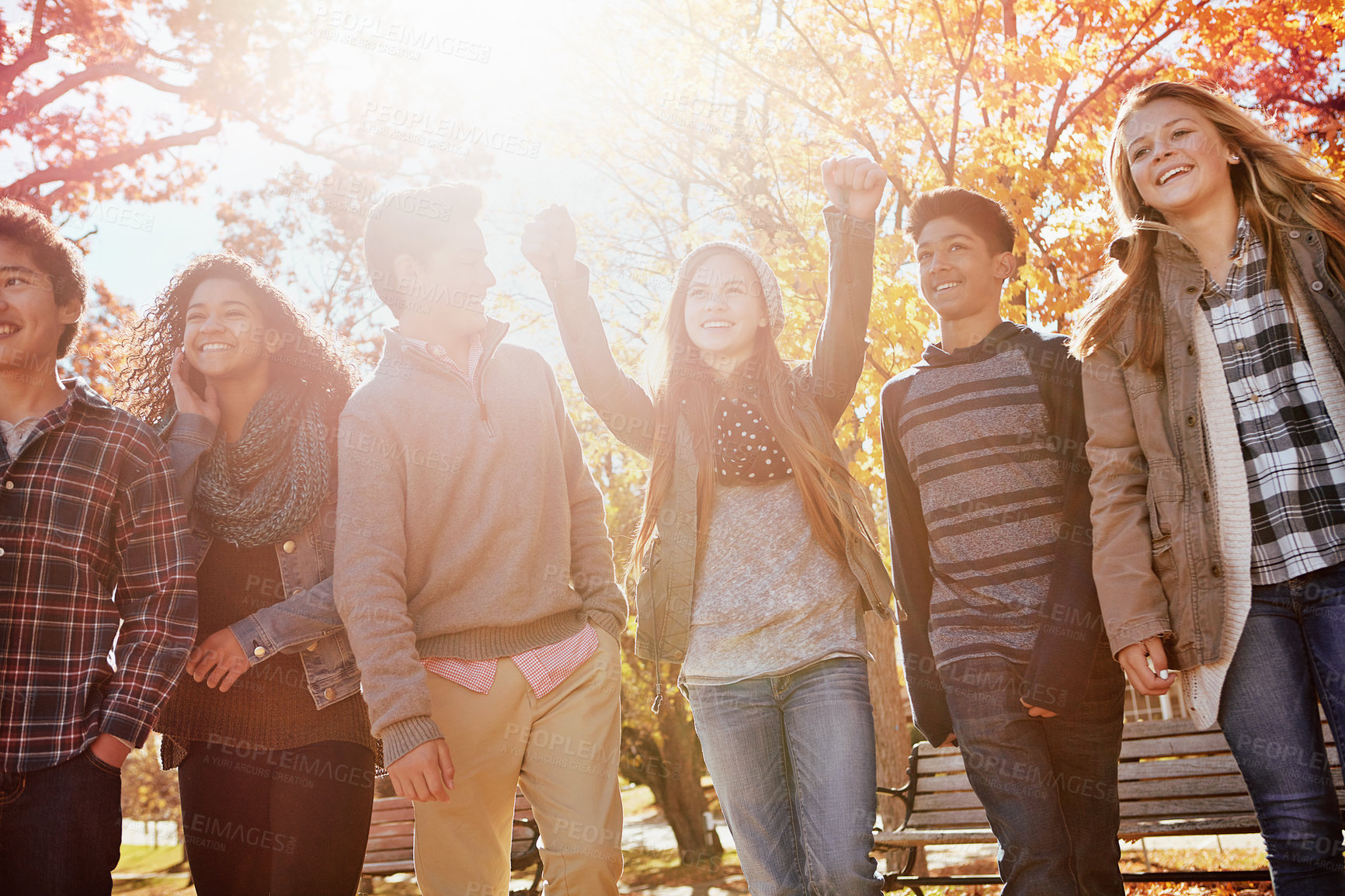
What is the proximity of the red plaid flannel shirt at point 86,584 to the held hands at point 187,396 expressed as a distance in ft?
0.59

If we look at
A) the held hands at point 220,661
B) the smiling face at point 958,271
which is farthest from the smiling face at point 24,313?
the smiling face at point 958,271

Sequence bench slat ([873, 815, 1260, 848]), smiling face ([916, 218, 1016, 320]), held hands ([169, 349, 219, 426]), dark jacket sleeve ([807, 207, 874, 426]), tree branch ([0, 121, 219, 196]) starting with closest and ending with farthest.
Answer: dark jacket sleeve ([807, 207, 874, 426]), held hands ([169, 349, 219, 426]), smiling face ([916, 218, 1016, 320]), bench slat ([873, 815, 1260, 848]), tree branch ([0, 121, 219, 196])

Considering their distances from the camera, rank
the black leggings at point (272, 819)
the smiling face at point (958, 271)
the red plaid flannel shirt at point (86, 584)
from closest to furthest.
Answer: the red plaid flannel shirt at point (86, 584), the black leggings at point (272, 819), the smiling face at point (958, 271)

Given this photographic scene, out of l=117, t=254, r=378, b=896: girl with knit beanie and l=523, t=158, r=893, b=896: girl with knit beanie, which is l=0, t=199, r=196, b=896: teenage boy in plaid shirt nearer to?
l=117, t=254, r=378, b=896: girl with knit beanie

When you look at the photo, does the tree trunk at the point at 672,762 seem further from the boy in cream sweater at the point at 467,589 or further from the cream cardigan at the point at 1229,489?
the cream cardigan at the point at 1229,489

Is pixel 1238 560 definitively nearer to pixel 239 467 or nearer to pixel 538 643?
pixel 538 643

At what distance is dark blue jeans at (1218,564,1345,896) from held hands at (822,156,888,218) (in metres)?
1.57

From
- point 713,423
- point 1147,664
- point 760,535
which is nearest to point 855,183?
point 713,423

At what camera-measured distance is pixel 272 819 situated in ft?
9.20

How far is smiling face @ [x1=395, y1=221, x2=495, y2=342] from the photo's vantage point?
9.88 feet

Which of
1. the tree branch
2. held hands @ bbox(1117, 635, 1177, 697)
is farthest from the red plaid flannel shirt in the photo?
the tree branch

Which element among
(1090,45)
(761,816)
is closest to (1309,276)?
(761,816)

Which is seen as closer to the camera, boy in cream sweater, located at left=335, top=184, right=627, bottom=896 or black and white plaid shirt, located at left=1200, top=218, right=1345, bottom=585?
black and white plaid shirt, located at left=1200, top=218, right=1345, bottom=585

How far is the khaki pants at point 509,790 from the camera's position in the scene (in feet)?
8.55
